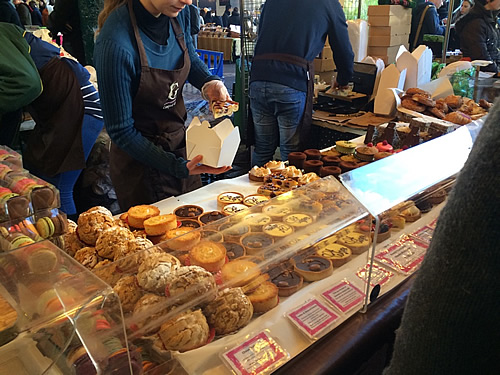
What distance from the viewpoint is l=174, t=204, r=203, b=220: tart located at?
191 cm

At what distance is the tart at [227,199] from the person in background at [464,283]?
1.49 metres

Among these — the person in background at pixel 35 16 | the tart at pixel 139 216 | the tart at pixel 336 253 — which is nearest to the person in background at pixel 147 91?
the tart at pixel 139 216

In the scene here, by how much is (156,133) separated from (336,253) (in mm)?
1230

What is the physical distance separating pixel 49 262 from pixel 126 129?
109 centimetres

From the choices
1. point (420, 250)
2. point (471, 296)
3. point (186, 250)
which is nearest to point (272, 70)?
point (420, 250)

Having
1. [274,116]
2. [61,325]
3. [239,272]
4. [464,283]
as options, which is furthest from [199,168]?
[274,116]

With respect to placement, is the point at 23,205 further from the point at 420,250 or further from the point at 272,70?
the point at 272,70

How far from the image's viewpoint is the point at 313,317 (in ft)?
4.25

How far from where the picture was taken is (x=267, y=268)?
136 cm

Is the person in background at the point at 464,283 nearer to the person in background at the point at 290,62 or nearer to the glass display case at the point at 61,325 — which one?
the glass display case at the point at 61,325

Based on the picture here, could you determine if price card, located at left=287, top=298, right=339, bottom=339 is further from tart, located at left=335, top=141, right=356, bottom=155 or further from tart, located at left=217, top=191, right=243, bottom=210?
tart, located at left=335, top=141, right=356, bottom=155

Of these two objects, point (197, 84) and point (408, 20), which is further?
point (408, 20)

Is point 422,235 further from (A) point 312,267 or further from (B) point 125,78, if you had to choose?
(B) point 125,78

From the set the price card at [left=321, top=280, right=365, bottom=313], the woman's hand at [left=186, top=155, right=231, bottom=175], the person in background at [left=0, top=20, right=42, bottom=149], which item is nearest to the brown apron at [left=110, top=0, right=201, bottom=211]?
the woman's hand at [left=186, top=155, right=231, bottom=175]
